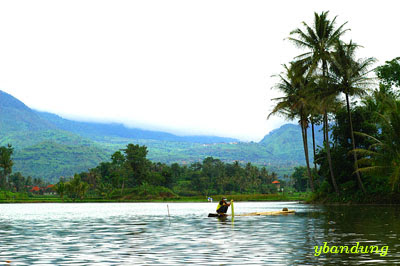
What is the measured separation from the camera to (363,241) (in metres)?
20.7

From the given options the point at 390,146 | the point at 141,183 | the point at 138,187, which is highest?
the point at 141,183

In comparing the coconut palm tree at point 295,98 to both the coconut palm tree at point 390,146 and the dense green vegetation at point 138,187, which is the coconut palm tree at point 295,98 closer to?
Answer: the coconut palm tree at point 390,146

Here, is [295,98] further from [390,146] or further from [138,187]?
[138,187]

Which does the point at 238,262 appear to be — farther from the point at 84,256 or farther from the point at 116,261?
the point at 84,256

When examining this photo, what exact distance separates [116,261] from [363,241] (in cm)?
1063

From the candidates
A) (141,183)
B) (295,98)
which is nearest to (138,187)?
(141,183)

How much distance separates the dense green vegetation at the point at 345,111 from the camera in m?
53.2

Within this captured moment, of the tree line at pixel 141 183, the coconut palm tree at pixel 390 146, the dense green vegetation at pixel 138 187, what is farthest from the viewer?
the tree line at pixel 141 183

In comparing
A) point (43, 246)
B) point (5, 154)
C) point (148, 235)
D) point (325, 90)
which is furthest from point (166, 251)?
point (5, 154)

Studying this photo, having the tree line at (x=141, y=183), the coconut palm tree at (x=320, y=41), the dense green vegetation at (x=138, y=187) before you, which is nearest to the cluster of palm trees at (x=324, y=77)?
the coconut palm tree at (x=320, y=41)

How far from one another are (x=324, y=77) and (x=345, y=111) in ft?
38.1

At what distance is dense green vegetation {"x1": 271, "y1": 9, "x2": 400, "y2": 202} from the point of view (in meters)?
53.2

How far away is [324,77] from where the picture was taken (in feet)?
190

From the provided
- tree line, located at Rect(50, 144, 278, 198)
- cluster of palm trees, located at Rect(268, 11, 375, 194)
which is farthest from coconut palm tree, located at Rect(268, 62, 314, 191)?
tree line, located at Rect(50, 144, 278, 198)
